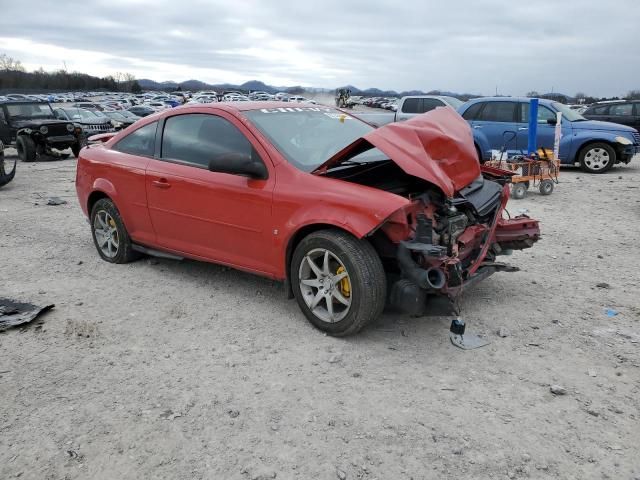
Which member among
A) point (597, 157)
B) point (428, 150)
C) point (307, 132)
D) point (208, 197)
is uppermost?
point (307, 132)

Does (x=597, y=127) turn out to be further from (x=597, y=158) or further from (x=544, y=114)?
(x=544, y=114)

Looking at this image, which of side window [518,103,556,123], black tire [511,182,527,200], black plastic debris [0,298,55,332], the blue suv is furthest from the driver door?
side window [518,103,556,123]

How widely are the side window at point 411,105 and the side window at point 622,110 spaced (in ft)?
20.6

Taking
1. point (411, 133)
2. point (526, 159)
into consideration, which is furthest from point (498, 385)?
point (526, 159)

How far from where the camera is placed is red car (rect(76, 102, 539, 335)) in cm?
360

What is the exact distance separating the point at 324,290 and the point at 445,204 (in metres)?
1.06

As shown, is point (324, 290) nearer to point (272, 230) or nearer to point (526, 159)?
point (272, 230)

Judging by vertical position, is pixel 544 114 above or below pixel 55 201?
above

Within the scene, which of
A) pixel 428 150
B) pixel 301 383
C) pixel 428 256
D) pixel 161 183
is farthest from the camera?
pixel 161 183

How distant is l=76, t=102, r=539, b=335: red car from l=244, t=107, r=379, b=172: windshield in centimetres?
2

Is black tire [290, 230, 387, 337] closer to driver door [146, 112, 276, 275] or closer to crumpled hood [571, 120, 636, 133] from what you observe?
driver door [146, 112, 276, 275]

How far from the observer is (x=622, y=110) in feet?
52.6

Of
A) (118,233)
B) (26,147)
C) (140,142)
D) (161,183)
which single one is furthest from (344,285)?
(26,147)

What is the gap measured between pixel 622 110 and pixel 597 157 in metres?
5.57
